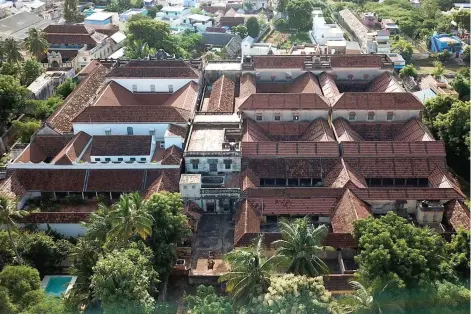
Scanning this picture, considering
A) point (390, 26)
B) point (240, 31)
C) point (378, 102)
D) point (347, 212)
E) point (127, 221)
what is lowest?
point (390, 26)

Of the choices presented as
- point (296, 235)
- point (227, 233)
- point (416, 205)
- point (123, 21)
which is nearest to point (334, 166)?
point (416, 205)

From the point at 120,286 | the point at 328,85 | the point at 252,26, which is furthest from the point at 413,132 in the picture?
the point at 252,26

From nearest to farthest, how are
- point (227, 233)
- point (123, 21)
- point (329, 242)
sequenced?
point (329, 242), point (227, 233), point (123, 21)

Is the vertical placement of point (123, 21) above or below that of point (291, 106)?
below

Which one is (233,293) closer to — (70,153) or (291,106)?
(70,153)

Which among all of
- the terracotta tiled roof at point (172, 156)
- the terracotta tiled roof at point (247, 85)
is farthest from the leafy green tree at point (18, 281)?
the terracotta tiled roof at point (247, 85)

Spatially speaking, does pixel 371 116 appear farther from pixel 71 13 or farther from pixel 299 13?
pixel 71 13
